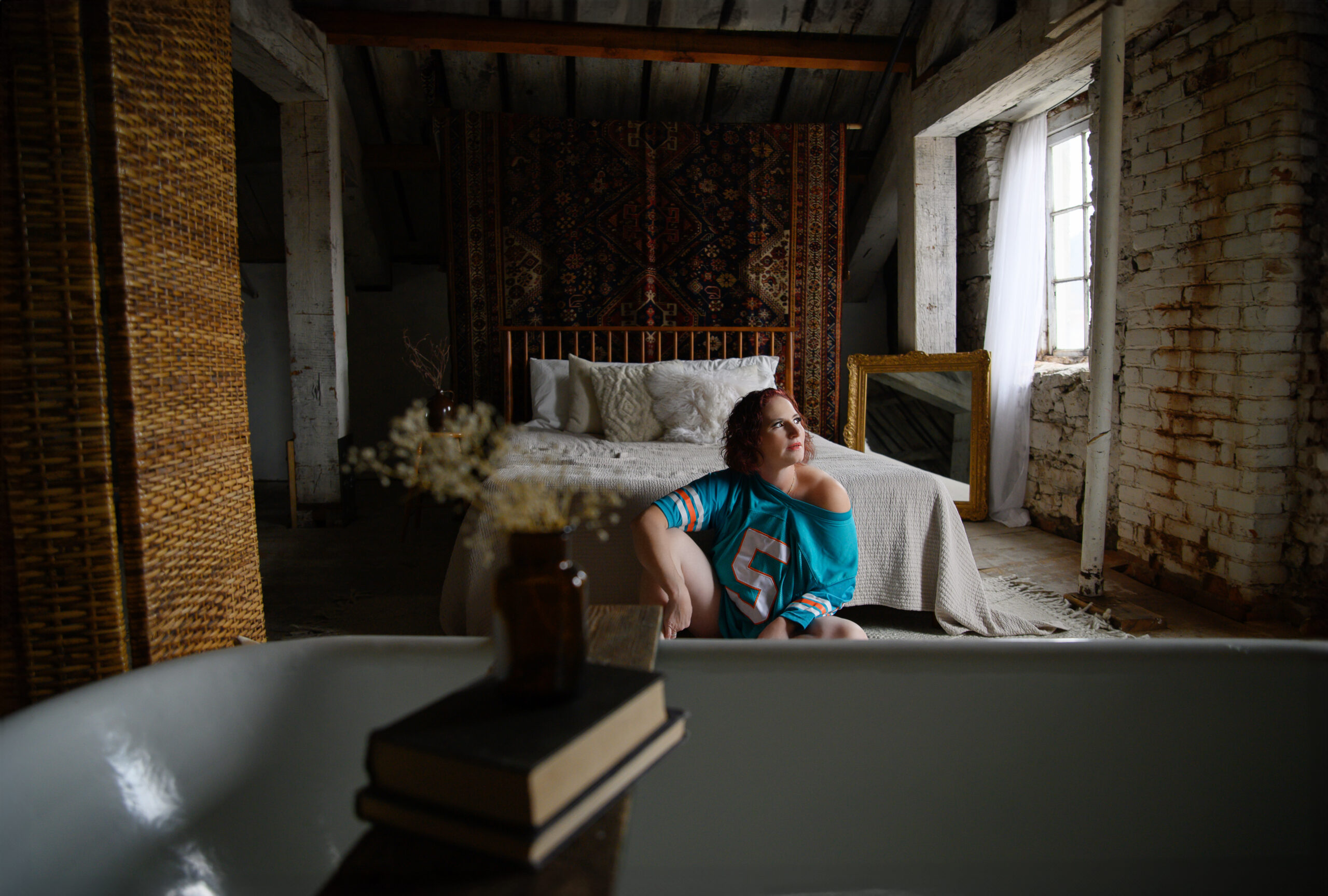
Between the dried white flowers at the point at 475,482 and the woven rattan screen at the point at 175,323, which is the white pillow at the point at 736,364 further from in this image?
the dried white flowers at the point at 475,482

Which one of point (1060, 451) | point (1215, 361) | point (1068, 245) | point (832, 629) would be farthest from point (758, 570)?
point (1068, 245)

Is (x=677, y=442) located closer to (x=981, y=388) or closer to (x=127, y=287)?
(x=981, y=388)

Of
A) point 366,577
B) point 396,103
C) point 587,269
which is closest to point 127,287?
point 366,577

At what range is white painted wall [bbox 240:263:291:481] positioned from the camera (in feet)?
17.7

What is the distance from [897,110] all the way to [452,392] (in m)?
3.13

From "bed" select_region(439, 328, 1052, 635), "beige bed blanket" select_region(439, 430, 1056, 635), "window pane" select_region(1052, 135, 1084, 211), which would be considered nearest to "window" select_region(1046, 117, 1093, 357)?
"window pane" select_region(1052, 135, 1084, 211)

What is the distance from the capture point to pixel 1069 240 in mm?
3863

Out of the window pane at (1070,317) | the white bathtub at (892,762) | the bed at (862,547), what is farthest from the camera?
the window pane at (1070,317)

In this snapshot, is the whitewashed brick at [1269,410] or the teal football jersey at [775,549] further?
the whitewashed brick at [1269,410]

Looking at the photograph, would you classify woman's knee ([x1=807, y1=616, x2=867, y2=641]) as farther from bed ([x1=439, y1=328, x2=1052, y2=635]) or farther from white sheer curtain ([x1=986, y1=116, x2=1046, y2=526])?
white sheer curtain ([x1=986, y1=116, x2=1046, y2=526])

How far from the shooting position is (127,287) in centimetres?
141

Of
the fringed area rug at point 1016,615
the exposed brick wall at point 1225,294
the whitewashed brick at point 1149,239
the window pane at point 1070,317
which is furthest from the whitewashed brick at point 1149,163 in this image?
the fringed area rug at point 1016,615

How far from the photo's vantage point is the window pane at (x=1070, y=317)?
3.83m

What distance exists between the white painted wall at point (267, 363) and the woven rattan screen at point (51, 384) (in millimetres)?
4357
